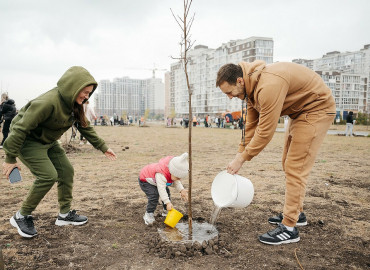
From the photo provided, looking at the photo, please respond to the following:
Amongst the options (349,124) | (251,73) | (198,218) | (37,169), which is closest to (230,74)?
(251,73)

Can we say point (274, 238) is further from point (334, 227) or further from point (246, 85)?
point (246, 85)

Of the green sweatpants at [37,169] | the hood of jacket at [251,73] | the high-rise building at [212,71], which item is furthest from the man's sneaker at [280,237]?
the high-rise building at [212,71]

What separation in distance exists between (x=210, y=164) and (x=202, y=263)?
487 centimetres

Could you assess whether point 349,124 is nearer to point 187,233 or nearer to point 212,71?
point 187,233

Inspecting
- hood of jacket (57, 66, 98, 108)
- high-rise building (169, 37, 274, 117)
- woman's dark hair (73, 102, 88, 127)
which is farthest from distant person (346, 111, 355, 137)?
high-rise building (169, 37, 274, 117)

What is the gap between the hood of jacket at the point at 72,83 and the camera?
2.72 metres

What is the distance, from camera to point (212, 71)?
10156 cm

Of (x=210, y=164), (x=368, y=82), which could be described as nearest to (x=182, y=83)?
(x=368, y=82)

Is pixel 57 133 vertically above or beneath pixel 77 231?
above

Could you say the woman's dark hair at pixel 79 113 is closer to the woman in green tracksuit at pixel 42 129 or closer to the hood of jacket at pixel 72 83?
the woman in green tracksuit at pixel 42 129

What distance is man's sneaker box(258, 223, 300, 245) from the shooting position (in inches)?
108

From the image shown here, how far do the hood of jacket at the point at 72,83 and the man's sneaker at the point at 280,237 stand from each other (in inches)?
91.4

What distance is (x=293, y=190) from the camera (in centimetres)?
276

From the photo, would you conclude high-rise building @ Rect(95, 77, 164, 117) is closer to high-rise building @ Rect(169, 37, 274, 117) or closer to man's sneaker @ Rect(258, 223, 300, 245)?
high-rise building @ Rect(169, 37, 274, 117)
